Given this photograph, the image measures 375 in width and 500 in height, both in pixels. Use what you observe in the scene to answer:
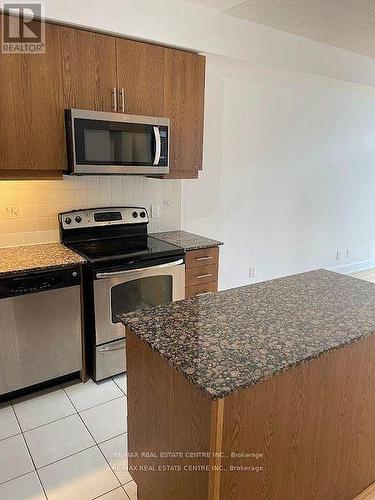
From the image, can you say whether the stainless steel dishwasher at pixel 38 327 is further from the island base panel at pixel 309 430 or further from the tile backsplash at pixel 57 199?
the island base panel at pixel 309 430

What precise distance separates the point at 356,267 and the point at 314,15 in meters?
3.83

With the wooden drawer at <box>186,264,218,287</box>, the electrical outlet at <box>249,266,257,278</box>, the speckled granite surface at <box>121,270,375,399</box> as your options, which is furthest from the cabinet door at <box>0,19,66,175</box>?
the electrical outlet at <box>249,266,257,278</box>

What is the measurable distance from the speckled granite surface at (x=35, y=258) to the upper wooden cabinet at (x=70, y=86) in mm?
530

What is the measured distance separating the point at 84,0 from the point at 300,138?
289cm

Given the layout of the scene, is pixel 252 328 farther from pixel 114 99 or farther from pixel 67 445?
pixel 114 99

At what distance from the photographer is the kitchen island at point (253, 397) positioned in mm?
1119

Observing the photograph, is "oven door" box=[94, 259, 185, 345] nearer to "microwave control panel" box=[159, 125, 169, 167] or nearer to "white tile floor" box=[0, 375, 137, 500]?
"white tile floor" box=[0, 375, 137, 500]

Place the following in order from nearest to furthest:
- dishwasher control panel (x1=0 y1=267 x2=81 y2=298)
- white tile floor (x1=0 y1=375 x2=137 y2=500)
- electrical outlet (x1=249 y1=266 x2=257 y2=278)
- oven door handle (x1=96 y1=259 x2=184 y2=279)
A: white tile floor (x1=0 y1=375 x2=137 y2=500)
dishwasher control panel (x1=0 y1=267 x2=81 y2=298)
oven door handle (x1=96 y1=259 x2=184 y2=279)
electrical outlet (x1=249 y1=266 x2=257 y2=278)

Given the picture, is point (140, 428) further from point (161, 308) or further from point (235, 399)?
point (235, 399)

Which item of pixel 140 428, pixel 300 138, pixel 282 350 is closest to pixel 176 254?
pixel 140 428

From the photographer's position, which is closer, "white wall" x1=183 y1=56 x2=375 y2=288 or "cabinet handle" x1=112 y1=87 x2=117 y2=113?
"cabinet handle" x1=112 y1=87 x2=117 y2=113

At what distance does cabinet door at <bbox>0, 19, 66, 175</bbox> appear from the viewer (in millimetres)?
2195

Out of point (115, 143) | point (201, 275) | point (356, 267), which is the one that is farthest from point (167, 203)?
point (356, 267)

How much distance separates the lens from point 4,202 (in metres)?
2.60
